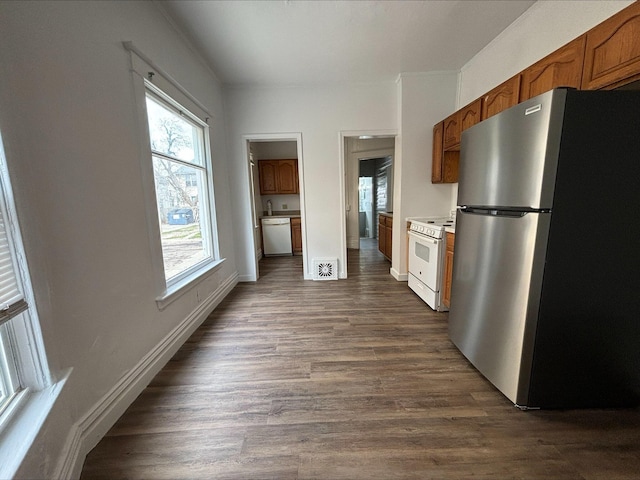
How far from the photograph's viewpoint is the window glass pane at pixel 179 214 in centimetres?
210

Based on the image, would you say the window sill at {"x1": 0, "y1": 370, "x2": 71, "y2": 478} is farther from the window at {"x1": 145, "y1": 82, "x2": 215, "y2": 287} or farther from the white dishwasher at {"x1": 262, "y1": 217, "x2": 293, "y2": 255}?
the white dishwasher at {"x1": 262, "y1": 217, "x2": 293, "y2": 255}

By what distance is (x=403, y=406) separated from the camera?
148 centimetres

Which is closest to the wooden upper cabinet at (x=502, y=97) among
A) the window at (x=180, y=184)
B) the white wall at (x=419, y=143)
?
the white wall at (x=419, y=143)

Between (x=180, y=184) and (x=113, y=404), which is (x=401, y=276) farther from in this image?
(x=113, y=404)

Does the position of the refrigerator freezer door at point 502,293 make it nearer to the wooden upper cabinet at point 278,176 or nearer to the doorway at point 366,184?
the doorway at point 366,184

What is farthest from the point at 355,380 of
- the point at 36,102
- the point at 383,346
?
the point at 36,102

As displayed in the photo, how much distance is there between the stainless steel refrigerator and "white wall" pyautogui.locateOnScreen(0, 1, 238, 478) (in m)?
2.24

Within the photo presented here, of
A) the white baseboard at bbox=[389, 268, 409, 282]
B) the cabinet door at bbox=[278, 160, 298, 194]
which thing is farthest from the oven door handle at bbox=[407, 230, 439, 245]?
the cabinet door at bbox=[278, 160, 298, 194]

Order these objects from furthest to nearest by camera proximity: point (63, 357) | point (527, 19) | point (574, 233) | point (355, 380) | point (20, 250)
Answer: point (527, 19) → point (355, 380) → point (574, 233) → point (63, 357) → point (20, 250)

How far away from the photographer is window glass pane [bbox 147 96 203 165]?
6.57 feet

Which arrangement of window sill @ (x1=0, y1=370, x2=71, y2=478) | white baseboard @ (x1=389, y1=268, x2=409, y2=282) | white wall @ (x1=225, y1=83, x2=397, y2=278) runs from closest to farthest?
window sill @ (x1=0, y1=370, x2=71, y2=478)
white wall @ (x1=225, y1=83, x2=397, y2=278)
white baseboard @ (x1=389, y1=268, x2=409, y2=282)

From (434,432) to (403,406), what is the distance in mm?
201

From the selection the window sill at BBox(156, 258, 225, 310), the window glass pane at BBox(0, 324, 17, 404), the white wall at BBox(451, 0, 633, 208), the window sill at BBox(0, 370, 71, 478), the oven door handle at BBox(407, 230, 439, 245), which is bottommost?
the window sill at BBox(0, 370, 71, 478)

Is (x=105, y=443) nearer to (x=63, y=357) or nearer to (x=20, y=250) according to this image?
(x=63, y=357)
